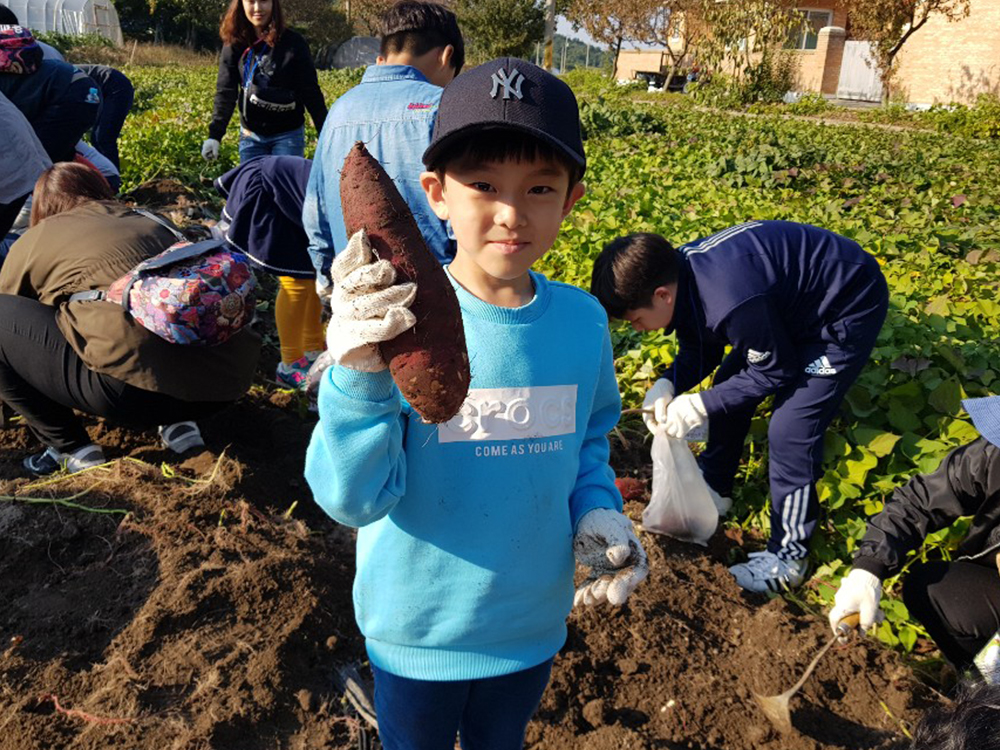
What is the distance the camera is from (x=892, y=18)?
21.4 meters

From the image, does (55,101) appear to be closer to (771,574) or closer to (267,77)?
(267,77)

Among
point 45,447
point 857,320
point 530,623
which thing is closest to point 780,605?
point 857,320

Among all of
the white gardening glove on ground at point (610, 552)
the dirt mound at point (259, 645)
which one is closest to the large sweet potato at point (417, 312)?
the white gardening glove on ground at point (610, 552)

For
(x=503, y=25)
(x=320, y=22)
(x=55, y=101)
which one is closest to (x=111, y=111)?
(x=55, y=101)

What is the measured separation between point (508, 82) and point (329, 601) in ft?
6.09

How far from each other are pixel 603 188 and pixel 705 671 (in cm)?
500

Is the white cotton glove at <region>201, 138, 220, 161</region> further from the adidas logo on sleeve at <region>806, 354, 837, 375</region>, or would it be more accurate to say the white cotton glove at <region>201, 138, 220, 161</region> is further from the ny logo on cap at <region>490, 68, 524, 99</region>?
the ny logo on cap at <region>490, 68, 524, 99</region>

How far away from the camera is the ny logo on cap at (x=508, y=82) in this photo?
1.25 m

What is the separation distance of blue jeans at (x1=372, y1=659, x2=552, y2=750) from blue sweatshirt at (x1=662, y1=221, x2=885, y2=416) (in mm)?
1438

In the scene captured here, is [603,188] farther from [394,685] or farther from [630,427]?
[394,685]

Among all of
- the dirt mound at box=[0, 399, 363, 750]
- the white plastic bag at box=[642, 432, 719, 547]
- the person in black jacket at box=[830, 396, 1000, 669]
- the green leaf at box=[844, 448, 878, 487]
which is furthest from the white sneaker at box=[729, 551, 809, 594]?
the dirt mound at box=[0, 399, 363, 750]

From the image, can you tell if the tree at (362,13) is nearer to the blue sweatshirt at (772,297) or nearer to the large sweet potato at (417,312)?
the blue sweatshirt at (772,297)

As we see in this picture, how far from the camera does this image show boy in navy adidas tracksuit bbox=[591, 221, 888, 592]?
258 cm

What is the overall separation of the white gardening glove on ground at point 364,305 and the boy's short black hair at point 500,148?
0.30 meters
